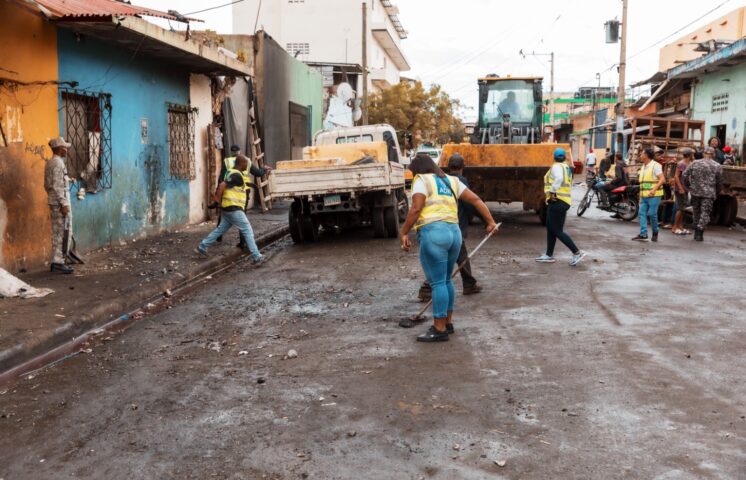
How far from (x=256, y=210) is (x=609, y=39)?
17963 millimetres

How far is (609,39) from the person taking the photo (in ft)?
97.7

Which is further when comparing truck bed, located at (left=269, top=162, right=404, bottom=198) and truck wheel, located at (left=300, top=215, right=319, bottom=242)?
truck wheel, located at (left=300, top=215, right=319, bottom=242)

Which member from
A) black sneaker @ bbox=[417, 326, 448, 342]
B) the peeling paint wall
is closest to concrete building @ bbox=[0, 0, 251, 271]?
the peeling paint wall

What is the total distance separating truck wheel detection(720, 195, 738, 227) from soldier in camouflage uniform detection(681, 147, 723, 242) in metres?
2.43

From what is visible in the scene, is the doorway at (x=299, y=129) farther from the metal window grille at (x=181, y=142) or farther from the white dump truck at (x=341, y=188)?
the white dump truck at (x=341, y=188)

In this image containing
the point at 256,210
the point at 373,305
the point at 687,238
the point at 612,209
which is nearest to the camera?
the point at 373,305

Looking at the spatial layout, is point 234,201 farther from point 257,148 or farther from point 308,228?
point 257,148

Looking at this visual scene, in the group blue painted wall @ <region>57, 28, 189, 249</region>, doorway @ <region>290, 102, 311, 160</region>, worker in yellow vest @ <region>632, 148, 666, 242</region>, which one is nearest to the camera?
blue painted wall @ <region>57, 28, 189, 249</region>

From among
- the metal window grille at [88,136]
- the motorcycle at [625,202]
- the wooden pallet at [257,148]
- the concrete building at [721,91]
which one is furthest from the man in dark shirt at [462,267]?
the concrete building at [721,91]

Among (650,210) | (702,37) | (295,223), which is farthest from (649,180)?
(702,37)

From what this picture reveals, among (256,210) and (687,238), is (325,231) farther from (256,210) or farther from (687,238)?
(687,238)

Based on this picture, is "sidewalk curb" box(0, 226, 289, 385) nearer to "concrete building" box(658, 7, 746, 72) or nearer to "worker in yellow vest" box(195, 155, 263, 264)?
"worker in yellow vest" box(195, 155, 263, 264)

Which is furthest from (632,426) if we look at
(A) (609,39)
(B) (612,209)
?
(A) (609,39)

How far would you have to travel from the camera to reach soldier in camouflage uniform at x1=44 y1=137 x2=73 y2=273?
29.6 ft
